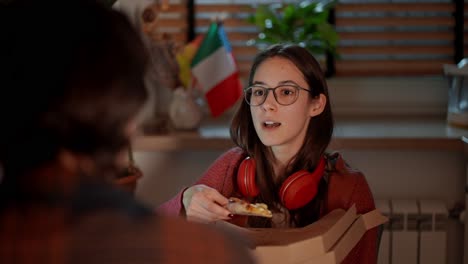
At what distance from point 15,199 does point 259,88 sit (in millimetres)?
1098

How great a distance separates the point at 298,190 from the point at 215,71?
111 centimetres

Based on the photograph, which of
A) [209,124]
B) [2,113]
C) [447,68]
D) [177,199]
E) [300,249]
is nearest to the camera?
[2,113]

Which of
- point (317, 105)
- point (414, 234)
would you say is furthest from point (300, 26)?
point (317, 105)

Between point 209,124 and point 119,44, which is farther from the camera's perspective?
point 209,124

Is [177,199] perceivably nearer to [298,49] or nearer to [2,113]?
[298,49]

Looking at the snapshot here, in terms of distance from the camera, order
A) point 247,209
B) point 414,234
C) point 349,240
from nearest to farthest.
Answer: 1. point 349,240
2. point 247,209
3. point 414,234

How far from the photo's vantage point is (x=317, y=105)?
1.74 meters

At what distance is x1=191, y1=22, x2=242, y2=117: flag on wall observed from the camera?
103 inches

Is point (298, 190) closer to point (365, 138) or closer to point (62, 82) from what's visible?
point (365, 138)

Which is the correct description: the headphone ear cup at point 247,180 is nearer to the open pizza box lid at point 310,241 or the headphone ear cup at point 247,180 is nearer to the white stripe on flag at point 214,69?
the open pizza box lid at point 310,241

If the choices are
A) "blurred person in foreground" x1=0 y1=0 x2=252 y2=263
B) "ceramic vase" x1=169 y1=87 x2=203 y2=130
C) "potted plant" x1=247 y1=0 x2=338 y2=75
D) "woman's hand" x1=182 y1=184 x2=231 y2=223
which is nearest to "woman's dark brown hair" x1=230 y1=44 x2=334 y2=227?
"woman's hand" x1=182 y1=184 x2=231 y2=223

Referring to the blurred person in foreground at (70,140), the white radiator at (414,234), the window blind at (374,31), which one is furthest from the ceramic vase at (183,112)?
the blurred person in foreground at (70,140)

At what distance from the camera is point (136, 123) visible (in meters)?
0.70

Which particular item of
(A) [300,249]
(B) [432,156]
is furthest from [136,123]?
(B) [432,156]
